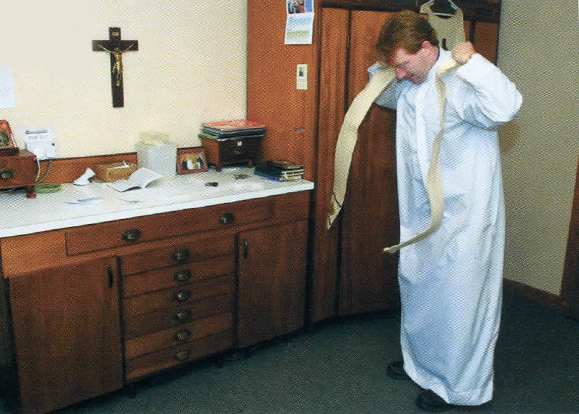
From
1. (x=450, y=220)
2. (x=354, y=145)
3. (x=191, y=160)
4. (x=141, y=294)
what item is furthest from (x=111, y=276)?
(x=450, y=220)

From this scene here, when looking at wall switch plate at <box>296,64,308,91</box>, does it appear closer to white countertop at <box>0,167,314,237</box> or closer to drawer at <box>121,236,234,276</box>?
white countertop at <box>0,167,314,237</box>

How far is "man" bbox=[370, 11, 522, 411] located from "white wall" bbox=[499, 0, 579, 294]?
1230mm

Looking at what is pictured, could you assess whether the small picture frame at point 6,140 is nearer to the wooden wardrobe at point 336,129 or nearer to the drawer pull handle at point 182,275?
the drawer pull handle at point 182,275

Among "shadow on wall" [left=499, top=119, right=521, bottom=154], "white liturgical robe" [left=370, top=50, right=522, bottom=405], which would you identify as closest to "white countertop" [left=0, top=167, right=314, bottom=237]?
"white liturgical robe" [left=370, top=50, right=522, bottom=405]

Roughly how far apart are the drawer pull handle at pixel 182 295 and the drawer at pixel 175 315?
0.12ft

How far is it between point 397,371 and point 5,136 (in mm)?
1944

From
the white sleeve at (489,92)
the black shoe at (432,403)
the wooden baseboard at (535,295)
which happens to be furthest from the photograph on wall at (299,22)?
the wooden baseboard at (535,295)

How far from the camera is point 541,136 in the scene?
11.2 feet

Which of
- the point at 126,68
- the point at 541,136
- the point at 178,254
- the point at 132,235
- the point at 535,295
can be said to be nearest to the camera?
the point at 132,235

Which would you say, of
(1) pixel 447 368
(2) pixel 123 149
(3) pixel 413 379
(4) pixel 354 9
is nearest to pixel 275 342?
(3) pixel 413 379

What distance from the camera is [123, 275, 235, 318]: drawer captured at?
239 cm

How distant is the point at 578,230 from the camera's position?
3295 millimetres

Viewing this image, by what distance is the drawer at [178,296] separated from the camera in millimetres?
2387

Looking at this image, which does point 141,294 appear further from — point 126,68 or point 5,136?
point 126,68
